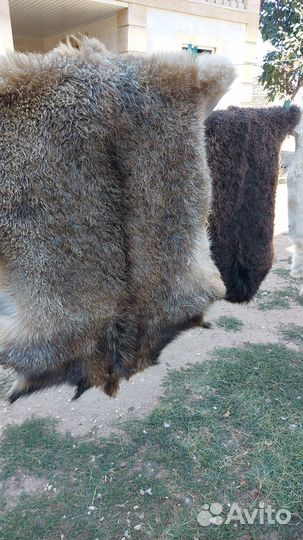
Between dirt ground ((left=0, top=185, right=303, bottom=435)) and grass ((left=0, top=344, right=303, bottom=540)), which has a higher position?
dirt ground ((left=0, top=185, right=303, bottom=435))

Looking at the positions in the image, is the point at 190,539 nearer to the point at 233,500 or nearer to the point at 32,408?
the point at 233,500

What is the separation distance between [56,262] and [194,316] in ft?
1.27

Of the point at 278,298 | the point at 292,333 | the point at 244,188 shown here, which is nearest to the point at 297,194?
the point at 244,188

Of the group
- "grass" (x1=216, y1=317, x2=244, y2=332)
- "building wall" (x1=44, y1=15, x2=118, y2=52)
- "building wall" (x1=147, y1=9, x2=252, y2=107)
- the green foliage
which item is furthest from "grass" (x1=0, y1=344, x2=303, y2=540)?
the green foliage

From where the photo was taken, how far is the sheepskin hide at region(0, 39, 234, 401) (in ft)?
2.31

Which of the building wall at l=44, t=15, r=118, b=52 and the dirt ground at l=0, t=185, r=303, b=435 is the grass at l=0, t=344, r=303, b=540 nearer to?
the dirt ground at l=0, t=185, r=303, b=435

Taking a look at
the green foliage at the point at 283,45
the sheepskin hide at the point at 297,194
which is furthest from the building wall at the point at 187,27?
the sheepskin hide at the point at 297,194

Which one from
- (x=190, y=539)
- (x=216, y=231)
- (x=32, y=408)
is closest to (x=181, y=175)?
(x=216, y=231)

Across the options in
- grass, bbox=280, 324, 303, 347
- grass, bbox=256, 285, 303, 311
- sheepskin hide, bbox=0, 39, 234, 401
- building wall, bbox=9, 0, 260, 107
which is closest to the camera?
sheepskin hide, bbox=0, 39, 234, 401

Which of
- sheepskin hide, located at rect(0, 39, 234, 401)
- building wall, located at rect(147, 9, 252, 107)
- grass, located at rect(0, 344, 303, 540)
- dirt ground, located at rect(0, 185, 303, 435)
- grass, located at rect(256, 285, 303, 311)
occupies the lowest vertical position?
grass, located at rect(0, 344, 303, 540)

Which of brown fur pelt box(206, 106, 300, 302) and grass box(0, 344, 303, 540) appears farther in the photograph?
grass box(0, 344, 303, 540)

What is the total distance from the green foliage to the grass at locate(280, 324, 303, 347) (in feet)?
14.0

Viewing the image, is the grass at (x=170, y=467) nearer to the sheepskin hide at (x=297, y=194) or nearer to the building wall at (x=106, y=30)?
the sheepskin hide at (x=297, y=194)

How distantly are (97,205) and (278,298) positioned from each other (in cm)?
299
